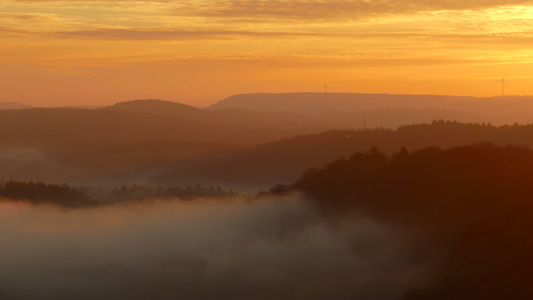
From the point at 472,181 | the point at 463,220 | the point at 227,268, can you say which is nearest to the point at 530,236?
the point at 463,220

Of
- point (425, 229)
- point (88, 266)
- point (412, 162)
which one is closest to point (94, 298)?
point (88, 266)

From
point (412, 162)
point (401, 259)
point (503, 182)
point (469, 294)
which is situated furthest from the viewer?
point (412, 162)

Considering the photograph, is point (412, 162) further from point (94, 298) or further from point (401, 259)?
point (94, 298)

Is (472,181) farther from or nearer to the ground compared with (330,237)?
farther from the ground

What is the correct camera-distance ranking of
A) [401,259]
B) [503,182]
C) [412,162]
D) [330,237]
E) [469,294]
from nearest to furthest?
[469,294] → [401,259] → [503,182] → [330,237] → [412,162]

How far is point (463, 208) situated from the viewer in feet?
552

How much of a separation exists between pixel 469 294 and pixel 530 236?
20.3m

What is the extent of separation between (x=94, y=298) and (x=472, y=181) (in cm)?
7032

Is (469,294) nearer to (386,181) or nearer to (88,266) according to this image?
(386,181)

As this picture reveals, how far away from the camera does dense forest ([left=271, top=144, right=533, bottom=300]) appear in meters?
138

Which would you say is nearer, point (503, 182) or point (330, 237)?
point (503, 182)

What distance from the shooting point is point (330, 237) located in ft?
593

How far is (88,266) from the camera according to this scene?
623ft

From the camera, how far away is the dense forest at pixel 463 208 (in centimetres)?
13800
